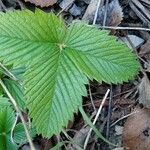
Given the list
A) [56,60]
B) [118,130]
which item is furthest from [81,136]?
[56,60]

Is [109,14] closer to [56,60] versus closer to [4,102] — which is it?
[56,60]

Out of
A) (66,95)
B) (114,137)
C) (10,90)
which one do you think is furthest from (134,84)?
(10,90)

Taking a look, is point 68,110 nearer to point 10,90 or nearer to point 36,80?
point 36,80

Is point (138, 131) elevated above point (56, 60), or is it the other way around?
point (56, 60)

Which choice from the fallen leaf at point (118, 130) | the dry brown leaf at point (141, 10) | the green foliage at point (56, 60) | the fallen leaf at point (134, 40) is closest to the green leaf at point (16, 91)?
the green foliage at point (56, 60)

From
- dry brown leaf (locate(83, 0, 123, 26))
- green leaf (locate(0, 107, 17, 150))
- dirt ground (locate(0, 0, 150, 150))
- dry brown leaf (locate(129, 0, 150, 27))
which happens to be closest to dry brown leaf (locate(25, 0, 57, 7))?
dirt ground (locate(0, 0, 150, 150))

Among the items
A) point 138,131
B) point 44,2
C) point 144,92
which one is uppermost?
point 44,2

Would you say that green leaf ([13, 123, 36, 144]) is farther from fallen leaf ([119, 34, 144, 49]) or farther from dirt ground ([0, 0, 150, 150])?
fallen leaf ([119, 34, 144, 49])
